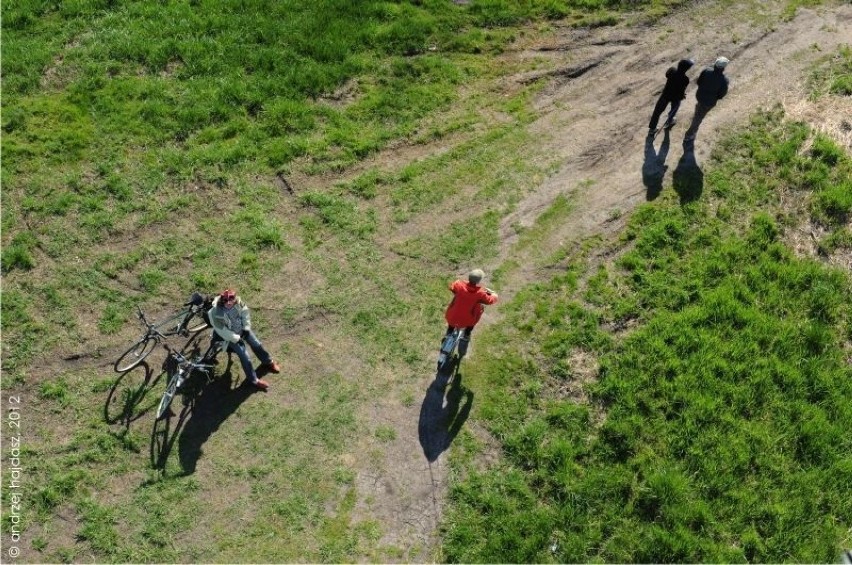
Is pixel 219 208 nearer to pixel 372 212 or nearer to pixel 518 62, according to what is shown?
pixel 372 212

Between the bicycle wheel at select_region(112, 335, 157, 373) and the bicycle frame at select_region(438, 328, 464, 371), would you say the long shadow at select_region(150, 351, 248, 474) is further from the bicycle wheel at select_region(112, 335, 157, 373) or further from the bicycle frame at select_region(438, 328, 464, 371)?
the bicycle frame at select_region(438, 328, 464, 371)

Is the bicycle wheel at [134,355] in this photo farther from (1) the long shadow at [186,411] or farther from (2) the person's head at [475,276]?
(2) the person's head at [475,276]

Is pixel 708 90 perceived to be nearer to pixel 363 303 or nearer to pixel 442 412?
pixel 363 303

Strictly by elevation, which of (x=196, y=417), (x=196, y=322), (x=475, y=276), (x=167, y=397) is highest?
(x=475, y=276)

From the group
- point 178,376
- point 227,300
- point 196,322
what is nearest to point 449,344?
point 227,300

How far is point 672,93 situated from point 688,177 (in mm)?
2245

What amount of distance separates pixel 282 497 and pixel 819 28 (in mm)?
20260

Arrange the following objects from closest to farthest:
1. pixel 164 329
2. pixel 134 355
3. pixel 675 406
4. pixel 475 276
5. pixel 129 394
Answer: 1. pixel 475 276
2. pixel 675 406
3. pixel 129 394
4. pixel 134 355
5. pixel 164 329

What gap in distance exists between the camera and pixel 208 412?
13195 millimetres

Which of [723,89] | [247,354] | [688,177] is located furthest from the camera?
[723,89]

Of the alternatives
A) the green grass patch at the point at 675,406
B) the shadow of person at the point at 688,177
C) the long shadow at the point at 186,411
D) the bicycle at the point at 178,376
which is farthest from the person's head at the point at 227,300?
the shadow of person at the point at 688,177

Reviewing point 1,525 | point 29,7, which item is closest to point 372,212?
point 1,525

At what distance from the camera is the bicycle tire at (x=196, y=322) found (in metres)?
14.0

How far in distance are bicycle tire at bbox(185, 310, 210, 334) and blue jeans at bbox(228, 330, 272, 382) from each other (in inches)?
39.7
